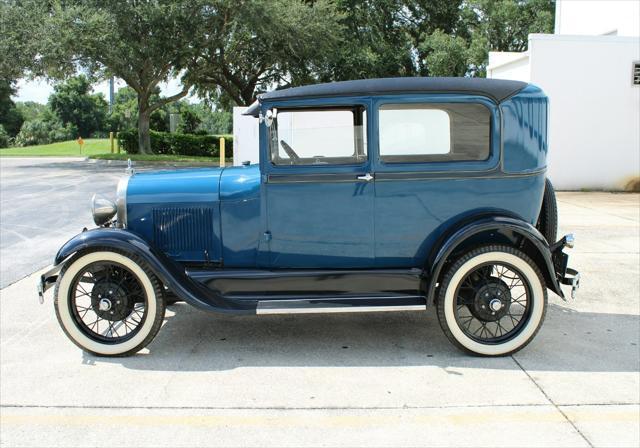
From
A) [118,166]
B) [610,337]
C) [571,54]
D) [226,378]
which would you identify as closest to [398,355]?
[226,378]

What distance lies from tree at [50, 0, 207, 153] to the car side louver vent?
786 inches

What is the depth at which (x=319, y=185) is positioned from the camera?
4.42m

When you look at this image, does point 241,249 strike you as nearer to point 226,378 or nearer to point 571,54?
point 226,378

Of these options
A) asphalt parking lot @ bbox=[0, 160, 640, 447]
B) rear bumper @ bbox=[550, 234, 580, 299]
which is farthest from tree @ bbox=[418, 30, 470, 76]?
rear bumper @ bbox=[550, 234, 580, 299]

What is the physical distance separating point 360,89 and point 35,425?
2937 mm

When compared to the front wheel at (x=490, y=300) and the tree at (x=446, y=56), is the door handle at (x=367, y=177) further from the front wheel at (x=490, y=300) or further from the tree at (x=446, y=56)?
the tree at (x=446, y=56)

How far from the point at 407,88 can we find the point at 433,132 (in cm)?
37

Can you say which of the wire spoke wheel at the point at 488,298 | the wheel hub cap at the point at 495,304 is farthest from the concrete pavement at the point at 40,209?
the wheel hub cap at the point at 495,304

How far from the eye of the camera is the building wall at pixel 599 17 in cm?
1697

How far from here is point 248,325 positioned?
5098 mm

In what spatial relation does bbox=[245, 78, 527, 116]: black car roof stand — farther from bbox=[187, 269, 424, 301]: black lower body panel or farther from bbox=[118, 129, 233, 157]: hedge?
bbox=[118, 129, 233, 157]: hedge

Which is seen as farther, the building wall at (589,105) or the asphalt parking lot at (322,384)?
the building wall at (589,105)

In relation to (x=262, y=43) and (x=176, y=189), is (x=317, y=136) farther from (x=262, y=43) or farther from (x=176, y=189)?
(x=262, y=43)

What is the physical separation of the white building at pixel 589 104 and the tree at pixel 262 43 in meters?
12.3
